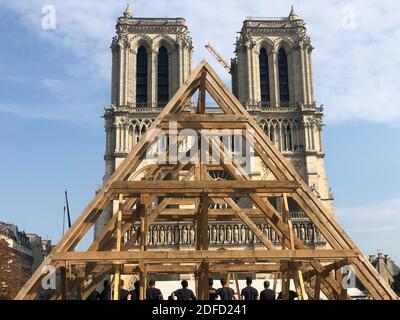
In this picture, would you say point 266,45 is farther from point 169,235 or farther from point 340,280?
point 340,280

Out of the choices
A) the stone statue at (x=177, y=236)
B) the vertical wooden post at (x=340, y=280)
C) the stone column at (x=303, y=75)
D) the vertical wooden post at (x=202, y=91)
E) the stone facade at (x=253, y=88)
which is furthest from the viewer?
the stone column at (x=303, y=75)

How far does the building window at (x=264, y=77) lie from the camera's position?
186 feet

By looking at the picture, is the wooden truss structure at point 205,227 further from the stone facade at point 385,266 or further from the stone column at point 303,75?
the stone facade at point 385,266

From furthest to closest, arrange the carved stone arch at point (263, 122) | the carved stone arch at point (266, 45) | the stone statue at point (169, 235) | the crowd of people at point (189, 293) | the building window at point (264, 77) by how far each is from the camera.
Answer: the carved stone arch at point (266, 45)
the building window at point (264, 77)
the carved stone arch at point (263, 122)
the stone statue at point (169, 235)
the crowd of people at point (189, 293)

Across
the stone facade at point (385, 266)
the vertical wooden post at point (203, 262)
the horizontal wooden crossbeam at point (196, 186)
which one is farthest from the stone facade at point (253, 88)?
the horizontal wooden crossbeam at point (196, 186)

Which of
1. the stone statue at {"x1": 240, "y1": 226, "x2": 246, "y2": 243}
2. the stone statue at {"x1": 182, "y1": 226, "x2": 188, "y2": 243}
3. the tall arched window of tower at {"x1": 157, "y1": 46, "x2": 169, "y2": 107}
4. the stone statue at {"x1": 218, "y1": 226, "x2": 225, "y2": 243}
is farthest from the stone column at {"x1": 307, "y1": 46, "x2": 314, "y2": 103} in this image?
the stone statue at {"x1": 182, "y1": 226, "x2": 188, "y2": 243}

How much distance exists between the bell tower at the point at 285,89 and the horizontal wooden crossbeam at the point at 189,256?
38.2 meters

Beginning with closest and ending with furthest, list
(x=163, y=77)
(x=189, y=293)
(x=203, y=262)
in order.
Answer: (x=189, y=293) → (x=203, y=262) → (x=163, y=77)

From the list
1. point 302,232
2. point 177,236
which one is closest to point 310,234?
point 302,232

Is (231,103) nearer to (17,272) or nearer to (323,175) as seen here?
(323,175)

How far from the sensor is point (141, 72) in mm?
56375

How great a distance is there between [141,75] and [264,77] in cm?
1309
